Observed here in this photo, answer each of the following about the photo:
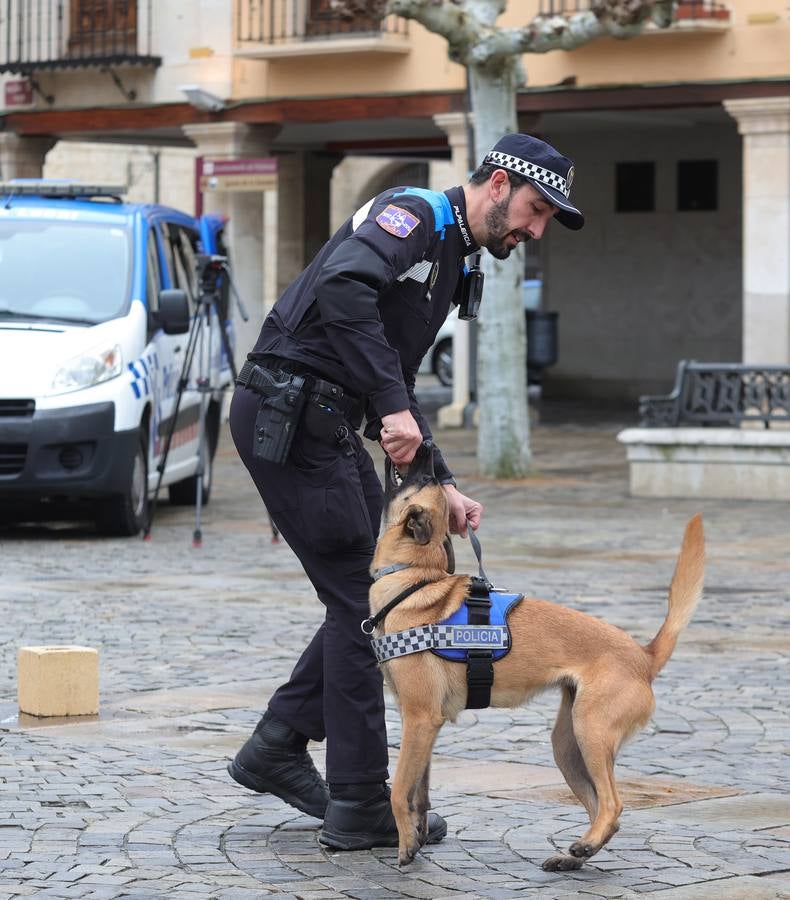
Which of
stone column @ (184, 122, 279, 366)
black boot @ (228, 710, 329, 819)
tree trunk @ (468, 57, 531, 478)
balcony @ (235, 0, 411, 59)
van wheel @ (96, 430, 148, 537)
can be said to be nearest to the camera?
A: black boot @ (228, 710, 329, 819)

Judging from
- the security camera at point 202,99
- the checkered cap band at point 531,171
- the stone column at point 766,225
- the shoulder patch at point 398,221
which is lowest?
the shoulder patch at point 398,221

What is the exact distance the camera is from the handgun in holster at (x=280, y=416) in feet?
17.4

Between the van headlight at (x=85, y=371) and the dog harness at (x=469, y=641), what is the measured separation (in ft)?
23.9

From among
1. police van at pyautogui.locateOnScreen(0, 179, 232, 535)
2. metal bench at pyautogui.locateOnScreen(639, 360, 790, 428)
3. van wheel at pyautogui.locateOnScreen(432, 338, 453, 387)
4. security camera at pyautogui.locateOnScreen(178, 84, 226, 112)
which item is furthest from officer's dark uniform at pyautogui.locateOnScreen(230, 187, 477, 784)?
van wheel at pyautogui.locateOnScreen(432, 338, 453, 387)

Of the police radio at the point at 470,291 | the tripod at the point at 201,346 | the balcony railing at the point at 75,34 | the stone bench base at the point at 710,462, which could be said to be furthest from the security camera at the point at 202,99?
the police radio at the point at 470,291

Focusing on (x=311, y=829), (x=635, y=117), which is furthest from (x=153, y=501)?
(x=635, y=117)

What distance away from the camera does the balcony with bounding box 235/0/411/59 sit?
76.1 feet

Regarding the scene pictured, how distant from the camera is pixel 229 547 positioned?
12688mm

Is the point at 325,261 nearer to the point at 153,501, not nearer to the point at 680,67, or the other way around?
the point at 153,501

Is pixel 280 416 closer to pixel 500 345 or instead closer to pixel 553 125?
pixel 500 345

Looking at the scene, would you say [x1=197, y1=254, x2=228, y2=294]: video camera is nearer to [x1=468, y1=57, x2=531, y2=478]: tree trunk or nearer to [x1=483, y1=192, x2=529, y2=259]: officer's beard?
[x1=468, y1=57, x2=531, y2=478]: tree trunk

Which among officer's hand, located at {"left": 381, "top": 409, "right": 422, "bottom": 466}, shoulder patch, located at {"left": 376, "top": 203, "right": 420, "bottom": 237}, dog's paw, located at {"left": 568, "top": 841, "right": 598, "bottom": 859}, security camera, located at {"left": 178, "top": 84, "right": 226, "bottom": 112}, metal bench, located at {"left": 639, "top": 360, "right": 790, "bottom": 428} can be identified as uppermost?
security camera, located at {"left": 178, "top": 84, "right": 226, "bottom": 112}

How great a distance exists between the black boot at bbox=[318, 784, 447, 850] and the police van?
6978mm

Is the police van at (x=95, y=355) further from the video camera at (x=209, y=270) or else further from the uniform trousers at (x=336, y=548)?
the uniform trousers at (x=336, y=548)
